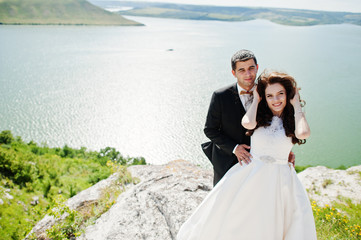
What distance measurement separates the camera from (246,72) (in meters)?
2.89

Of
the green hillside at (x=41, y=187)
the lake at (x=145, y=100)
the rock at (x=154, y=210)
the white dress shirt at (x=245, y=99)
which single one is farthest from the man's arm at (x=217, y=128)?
the lake at (x=145, y=100)

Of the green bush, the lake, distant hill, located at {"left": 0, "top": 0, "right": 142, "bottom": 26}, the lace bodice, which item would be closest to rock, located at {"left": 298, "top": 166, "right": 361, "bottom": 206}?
the lace bodice

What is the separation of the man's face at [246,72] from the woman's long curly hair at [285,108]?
0.12 meters

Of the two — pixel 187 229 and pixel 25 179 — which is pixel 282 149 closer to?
pixel 187 229

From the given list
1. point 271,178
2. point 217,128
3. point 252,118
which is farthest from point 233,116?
point 271,178

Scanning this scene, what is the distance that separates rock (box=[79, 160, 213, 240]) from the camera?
155 inches

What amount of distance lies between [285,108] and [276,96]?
0.70 feet

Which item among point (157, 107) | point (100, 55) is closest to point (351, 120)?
point (157, 107)

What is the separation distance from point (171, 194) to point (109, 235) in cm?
114

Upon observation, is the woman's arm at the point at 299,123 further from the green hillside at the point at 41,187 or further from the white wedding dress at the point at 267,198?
the green hillside at the point at 41,187

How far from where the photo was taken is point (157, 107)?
89.6 ft

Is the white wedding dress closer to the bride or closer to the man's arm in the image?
the bride

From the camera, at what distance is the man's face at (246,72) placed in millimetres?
2844

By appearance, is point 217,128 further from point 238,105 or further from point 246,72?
point 246,72
